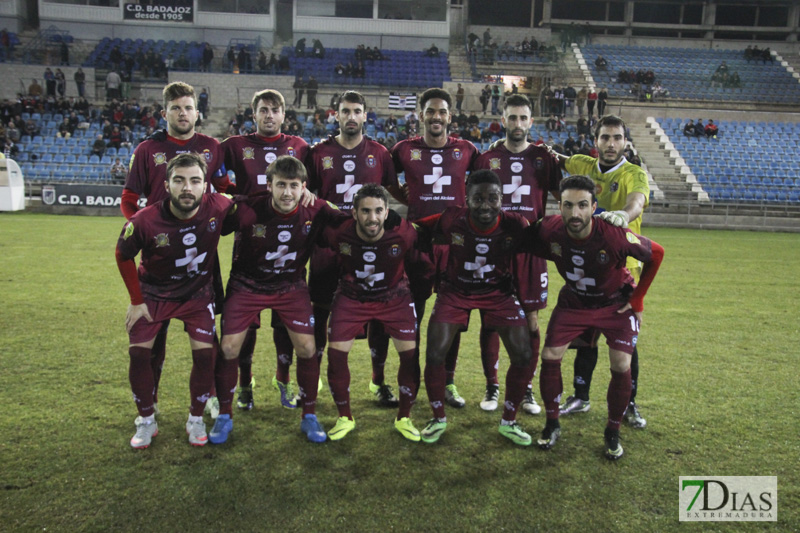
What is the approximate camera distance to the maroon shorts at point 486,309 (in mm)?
4246

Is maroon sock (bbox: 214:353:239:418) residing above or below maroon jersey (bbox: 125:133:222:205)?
below

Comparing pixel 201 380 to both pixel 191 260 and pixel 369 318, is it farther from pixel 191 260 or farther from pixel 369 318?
pixel 369 318

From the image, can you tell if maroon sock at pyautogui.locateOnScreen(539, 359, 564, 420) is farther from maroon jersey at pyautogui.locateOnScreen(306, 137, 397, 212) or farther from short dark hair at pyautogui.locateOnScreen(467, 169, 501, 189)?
maroon jersey at pyautogui.locateOnScreen(306, 137, 397, 212)

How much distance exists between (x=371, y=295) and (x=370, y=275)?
149mm

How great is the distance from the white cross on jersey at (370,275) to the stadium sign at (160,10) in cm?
2947

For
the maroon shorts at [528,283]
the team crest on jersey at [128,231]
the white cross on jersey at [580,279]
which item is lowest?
the maroon shorts at [528,283]

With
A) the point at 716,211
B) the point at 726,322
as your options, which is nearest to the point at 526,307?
the point at 726,322

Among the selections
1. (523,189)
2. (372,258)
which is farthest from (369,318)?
(523,189)

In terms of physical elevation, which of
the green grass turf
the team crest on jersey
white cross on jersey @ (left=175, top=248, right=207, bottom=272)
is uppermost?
the team crest on jersey

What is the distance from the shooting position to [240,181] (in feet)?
15.8

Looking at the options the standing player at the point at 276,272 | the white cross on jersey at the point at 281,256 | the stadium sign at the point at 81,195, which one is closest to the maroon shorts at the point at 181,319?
the standing player at the point at 276,272

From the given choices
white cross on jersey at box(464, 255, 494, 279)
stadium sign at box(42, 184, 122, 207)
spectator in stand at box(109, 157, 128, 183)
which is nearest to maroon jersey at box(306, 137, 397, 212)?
white cross on jersey at box(464, 255, 494, 279)

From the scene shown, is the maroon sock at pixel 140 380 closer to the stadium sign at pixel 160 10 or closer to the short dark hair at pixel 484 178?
the short dark hair at pixel 484 178

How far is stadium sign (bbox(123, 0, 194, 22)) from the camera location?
94.7ft
